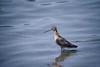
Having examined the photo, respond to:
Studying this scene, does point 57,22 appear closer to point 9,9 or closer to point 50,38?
point 50,38

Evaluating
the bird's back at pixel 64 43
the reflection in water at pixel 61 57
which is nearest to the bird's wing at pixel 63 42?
the bird's back at pixel 64 43

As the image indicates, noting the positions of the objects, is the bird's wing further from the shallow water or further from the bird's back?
the shallow water

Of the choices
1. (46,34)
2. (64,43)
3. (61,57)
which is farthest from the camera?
(46,34)

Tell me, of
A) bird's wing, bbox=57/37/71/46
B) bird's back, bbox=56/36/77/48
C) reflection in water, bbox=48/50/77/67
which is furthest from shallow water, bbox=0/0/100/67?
bird's wing, bbox=57/37/71/46

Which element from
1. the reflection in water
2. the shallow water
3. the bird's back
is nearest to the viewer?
the reflection in water

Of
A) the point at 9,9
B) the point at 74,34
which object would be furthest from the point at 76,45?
the point at 9,9

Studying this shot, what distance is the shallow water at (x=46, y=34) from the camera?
51.6 ft

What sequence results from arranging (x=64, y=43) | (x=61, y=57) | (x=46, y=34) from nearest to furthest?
(x=61, y=57) < (x=64, y=43) < (x=46, y=34)

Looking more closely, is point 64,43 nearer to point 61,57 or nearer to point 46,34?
point 61,57

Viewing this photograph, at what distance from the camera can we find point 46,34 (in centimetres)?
1959

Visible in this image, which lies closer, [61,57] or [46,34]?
[61,57]

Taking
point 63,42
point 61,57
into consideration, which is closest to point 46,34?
point 63,42

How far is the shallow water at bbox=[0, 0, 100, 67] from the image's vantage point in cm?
1573

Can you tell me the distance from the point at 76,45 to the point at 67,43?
444mm
